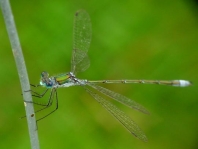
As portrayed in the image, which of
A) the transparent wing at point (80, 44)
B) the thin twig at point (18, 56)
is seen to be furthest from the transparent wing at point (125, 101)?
the thin twig at point (18, 56)

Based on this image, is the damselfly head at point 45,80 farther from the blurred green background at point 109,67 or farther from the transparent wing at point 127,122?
the blurred green background at point 109,67

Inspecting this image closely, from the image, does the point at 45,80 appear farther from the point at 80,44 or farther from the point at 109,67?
the point at 109,67

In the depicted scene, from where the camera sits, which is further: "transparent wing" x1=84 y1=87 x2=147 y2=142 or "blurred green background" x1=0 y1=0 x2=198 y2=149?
"blurred green background" x1=0 y1=0 x2=198 y2=149

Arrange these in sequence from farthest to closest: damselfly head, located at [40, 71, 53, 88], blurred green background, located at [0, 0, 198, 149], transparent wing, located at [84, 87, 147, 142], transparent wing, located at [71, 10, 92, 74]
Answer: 1. blurred green background, located at [0, 0, 198, 149]
2. transparent wing, located at [71, 10, 92, 74]
3. transparent wing, located at [84, 87, 147, 142]
4. damselfly head, located at [40, 71, 53, 88]

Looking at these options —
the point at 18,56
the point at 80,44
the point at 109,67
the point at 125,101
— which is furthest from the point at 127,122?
the point at 18,56

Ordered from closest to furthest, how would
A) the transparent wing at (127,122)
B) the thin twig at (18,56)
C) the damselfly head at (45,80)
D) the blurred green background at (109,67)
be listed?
the thin twig at (18,56) < the damselfly head at (45,80) < the transparent wing at (127,122) < the blurred green background at (109,67)

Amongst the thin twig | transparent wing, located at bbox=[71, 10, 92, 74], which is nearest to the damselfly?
transparent wing, located at bbox=[71, 10, 92, 74]

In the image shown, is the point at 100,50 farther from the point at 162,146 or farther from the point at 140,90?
the point at 162,146

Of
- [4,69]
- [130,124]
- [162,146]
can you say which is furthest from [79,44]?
[162,146]

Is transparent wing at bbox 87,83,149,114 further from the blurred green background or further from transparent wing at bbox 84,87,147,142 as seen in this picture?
the blurred green background
